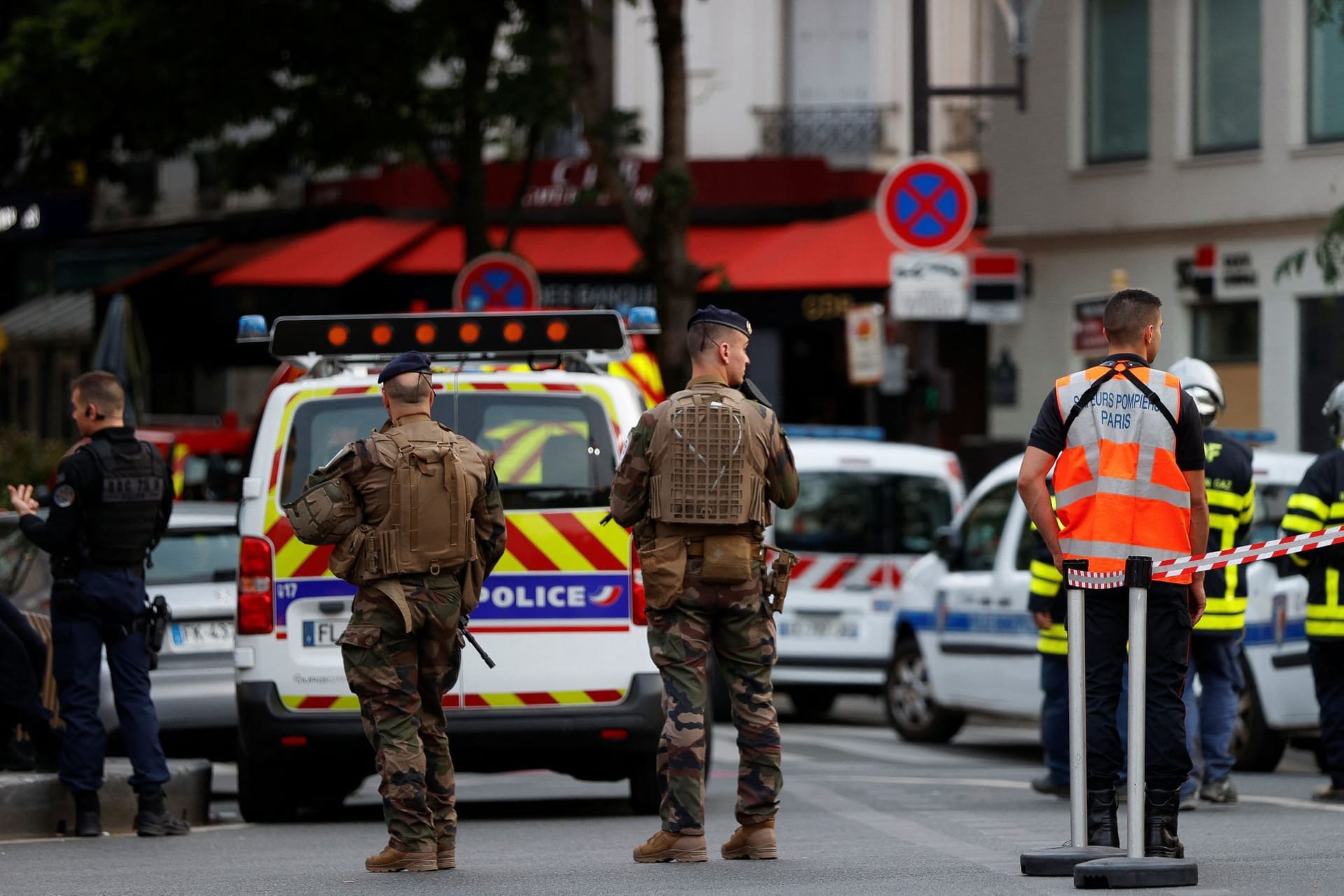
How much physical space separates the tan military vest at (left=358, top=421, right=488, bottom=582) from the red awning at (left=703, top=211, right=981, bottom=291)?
1735cm

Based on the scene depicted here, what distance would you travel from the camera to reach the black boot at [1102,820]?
8055 millimetres

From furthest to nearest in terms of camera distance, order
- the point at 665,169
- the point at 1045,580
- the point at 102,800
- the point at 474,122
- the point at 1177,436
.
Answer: the point at 474,122 → the point at 665,169 → the point at 1045,580 → the point at 102,800 → the point at 1177,436

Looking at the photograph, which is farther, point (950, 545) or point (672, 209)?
point (672, 209)

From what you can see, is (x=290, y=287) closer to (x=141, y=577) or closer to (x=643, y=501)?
(x=141, y=577)

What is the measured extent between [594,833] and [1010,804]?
2226 mm

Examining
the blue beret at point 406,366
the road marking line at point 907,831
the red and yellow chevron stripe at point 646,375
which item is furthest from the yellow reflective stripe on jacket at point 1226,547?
the red and yellow chevron stripe at point 646,375

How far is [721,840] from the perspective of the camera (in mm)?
9750

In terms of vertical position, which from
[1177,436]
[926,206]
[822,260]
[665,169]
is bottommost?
[1177,436]

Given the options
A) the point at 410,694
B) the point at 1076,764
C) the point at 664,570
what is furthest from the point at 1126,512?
the point at 410,694

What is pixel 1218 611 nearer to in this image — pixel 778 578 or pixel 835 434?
pixel 778 578

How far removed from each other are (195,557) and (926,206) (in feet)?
24.2

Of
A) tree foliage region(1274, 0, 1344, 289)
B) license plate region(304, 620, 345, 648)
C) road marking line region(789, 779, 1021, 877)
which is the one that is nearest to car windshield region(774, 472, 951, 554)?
A: tree foliage region(1274, 0, 1344, 289)

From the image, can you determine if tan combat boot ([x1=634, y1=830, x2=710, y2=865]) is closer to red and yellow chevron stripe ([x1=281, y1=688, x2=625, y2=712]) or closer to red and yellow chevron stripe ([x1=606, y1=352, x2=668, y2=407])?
red and yellow chevron stripe ([x1=281, y1=688, x2=625, y2=712])

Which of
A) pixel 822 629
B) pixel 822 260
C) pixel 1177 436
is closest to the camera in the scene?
pixel 1177 436
